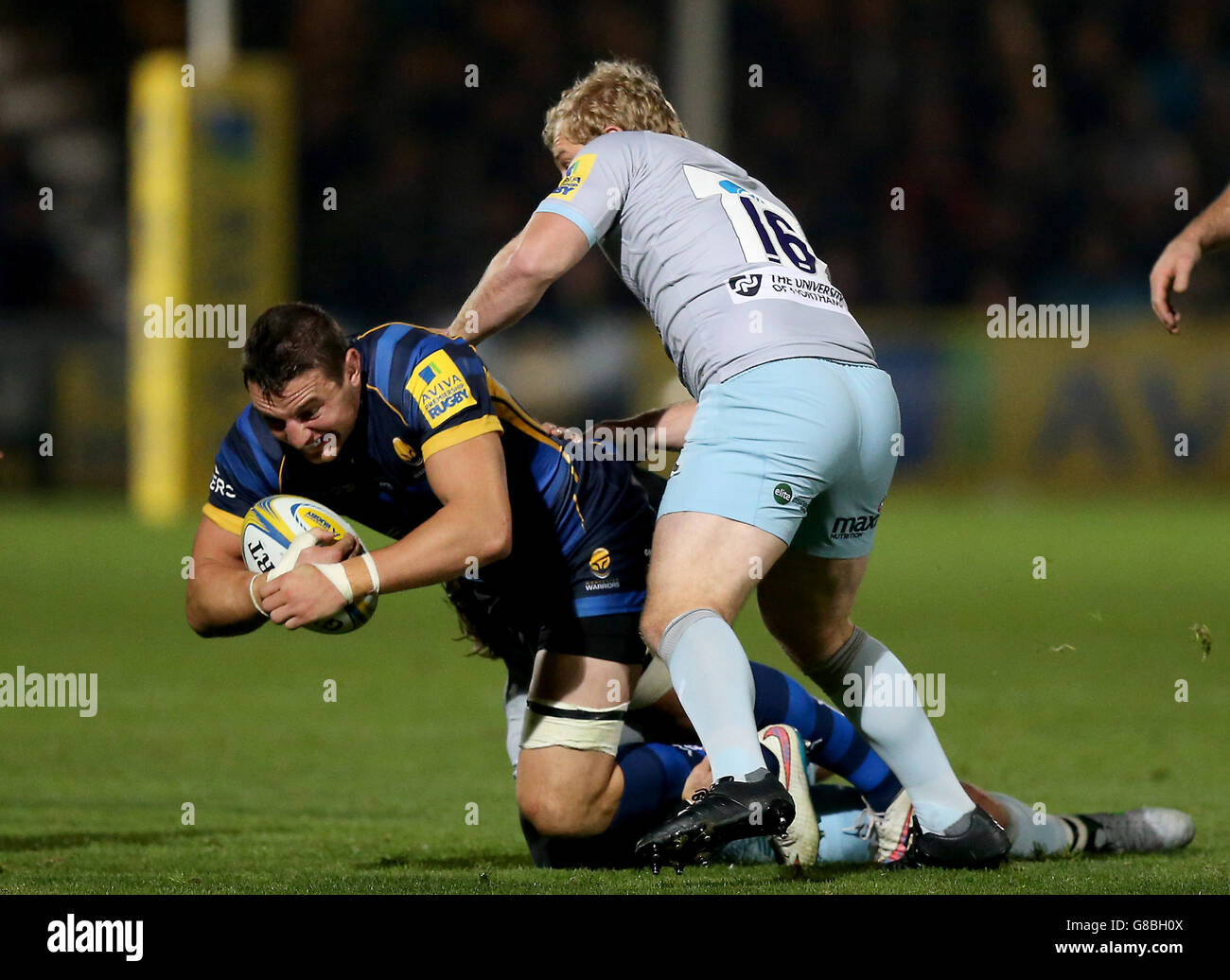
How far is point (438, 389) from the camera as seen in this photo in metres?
4.66

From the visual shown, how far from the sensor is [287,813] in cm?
594

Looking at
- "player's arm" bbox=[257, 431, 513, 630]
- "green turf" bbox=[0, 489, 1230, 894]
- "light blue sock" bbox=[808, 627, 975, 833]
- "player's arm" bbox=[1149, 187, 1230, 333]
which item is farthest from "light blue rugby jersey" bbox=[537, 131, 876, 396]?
"green turf" bbox=[0, 489, 1230, 894]

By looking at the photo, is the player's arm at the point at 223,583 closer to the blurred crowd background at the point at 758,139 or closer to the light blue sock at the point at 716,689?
the light blue sock at the point at 716,689

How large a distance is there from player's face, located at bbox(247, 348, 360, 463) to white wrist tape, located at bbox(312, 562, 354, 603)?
39cm

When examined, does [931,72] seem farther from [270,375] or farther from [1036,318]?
[270,375]

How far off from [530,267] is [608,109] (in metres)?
0.65

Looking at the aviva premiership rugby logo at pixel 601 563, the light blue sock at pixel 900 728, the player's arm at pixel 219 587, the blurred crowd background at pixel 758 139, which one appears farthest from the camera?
the blurred crowd background at pixel 758 139

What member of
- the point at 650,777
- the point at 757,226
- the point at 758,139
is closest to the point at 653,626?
the point at 650,777

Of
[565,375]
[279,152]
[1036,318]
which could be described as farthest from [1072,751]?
[1036,318]

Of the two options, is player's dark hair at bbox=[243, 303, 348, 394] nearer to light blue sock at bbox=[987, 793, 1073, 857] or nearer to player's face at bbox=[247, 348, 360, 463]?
player's face at bbox=[247, 348, 360, 463]

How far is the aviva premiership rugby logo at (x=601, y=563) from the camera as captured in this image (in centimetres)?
521

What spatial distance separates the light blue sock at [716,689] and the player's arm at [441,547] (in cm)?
52

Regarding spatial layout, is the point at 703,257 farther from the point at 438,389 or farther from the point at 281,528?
Result: the point at 281,528

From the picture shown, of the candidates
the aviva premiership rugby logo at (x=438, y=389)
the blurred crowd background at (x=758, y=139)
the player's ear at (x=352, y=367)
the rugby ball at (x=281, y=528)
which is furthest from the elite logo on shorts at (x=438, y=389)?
the blurred crowd background at (x=758, y=139)
